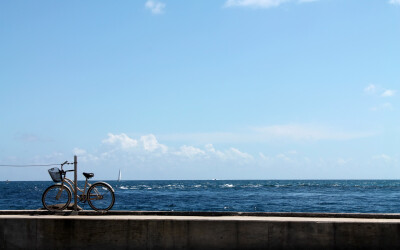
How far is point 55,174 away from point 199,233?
5.02 m

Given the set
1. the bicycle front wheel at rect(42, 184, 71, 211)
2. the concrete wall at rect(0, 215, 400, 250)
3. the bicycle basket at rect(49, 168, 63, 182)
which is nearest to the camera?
the concrete wall at rect(0, 215, 400, 250)

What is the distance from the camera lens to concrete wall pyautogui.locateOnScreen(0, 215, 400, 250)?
28.6 ft

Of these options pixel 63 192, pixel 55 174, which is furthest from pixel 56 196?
pixel 55 174

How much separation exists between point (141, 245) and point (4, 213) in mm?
4307

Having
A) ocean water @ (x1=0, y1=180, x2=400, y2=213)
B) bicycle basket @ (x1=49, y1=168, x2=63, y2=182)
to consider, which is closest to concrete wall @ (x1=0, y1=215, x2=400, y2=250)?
bicycle basket @ (x1=49, y1=168, x2=63, y2=182)

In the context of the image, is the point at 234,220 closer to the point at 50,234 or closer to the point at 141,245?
the point at 141,245

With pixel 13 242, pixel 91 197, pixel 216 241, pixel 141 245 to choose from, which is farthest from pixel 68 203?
pixel 216 241

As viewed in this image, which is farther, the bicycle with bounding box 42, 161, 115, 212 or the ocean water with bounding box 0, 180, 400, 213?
the ocean water with bounding box 0, 180, 400, 213

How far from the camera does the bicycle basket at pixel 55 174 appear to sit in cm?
1211

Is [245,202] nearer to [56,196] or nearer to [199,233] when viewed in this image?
[56,196]

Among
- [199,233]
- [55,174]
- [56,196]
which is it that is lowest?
[199,233]

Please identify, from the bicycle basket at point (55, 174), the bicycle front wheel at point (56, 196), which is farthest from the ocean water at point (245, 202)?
the bicycle basket at point (55, 174)

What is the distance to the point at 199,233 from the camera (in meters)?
8.89

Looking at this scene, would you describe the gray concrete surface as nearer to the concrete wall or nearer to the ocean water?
the concrete wall
